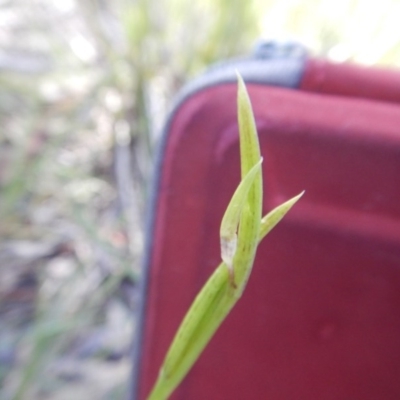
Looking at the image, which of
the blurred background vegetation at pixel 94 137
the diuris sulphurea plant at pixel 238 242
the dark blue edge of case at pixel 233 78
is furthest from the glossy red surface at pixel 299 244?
the blurred background vegetation at pixel 94 137

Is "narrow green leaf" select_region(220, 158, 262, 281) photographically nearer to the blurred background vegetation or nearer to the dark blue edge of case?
the dark blue edge of case

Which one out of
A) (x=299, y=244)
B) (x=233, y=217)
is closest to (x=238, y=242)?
(x=233, y=217)

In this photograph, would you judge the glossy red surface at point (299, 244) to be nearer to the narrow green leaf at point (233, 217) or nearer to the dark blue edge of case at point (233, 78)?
the dark blue edge of case at point (233, 78)

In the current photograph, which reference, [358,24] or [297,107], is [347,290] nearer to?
[297,107]

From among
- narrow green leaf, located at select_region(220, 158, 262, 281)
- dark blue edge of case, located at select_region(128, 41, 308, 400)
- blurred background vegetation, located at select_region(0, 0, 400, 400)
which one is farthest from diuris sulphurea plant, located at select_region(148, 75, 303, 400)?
blurred background vegetation, located at select_region(0, 0, 400, 400)

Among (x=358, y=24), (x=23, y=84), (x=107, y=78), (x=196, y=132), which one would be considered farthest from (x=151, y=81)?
(x=196, y=132)
